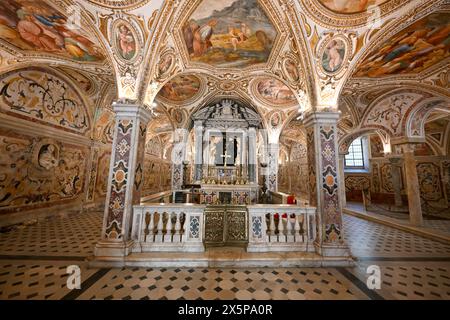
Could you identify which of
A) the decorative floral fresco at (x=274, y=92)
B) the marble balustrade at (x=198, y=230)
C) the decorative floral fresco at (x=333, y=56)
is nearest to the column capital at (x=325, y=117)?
the decorative floral fresco at (x=333, y=56)

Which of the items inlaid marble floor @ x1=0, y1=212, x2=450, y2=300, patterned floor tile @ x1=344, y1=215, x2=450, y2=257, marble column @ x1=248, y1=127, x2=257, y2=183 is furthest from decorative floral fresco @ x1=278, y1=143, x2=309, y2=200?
inlaid marble floor @ x1=0, y1=212, x2=450, y2=300

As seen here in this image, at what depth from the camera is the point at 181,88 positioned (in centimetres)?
862

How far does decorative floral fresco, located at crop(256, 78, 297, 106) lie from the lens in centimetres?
815

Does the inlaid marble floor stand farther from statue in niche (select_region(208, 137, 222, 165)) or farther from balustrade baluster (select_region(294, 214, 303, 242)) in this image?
statue in niche (select_region(208, 137, 222, 165))

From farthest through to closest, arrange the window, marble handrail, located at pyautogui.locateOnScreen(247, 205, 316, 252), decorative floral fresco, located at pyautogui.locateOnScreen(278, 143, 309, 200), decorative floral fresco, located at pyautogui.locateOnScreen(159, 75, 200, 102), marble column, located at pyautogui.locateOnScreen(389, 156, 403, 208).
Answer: decorative floral fresco, located at pyautogui.locateOnScreen(278, 143, 309, 200) → the window → marble column, located at pyautogui.locateOnScreen(389, 156, 403, 208) → decorative floral fresco, located at pyautogui.locateOnScreen(159, 75, 200, 102) → marble handrail, located at pyautogui.locateOnScreen(247, 205, 316, 252)

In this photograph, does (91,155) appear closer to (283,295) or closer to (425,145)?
(283,295)

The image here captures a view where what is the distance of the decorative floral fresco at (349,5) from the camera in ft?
12.0

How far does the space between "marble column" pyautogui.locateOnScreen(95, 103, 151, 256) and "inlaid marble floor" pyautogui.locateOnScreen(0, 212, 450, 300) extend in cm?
52

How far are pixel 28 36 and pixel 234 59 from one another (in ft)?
20.0

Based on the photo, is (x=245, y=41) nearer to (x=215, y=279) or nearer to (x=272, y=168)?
(x=215, y=279)

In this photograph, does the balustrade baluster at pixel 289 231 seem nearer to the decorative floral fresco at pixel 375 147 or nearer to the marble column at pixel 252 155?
the marble column at pixel 252 155

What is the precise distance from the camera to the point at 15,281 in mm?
3043

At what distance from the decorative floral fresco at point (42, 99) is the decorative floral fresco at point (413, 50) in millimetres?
11363
